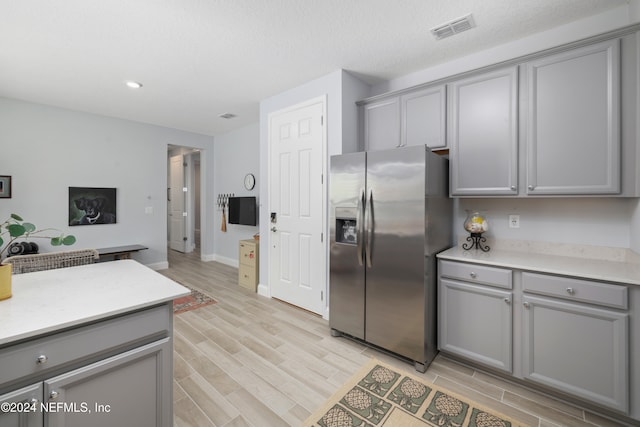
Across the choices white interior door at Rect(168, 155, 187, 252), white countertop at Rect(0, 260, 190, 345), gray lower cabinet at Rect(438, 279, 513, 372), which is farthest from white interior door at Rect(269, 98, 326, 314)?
white interior door at Rect(168, 155, 187, 252)

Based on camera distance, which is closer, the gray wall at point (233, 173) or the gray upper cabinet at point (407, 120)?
the gray upper cabinet at point (407, 120)

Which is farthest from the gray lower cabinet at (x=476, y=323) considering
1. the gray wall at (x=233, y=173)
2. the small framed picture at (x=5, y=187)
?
the small framed picture at (x=5, y=187)

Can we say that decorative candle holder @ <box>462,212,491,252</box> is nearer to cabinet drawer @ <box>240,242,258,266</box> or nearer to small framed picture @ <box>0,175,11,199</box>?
cabinet drawer @ <box>240,242,258,266</box>

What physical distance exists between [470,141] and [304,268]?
2.18 metres

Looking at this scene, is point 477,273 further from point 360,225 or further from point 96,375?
point 96,375

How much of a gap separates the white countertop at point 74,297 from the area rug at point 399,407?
123 centimetres

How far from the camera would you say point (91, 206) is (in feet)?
14.7

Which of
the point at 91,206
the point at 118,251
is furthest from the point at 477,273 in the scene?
the point at 91,206

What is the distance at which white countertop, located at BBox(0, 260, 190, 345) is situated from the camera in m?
1.04

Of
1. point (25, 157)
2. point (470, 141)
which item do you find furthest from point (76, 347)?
point (25, 157)

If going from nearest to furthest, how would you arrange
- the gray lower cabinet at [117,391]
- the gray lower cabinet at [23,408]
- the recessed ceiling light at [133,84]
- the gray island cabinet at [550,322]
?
the gray lower cabinet at [23,408] → the gray lower cabinet at [117,391] → the gray island cabinet at [550,322] → the recessed ceiling light at [133,84]

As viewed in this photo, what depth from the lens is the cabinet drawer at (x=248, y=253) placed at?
4156 millimetres

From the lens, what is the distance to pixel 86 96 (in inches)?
148

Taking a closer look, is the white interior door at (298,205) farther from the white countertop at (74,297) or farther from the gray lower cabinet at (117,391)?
the gray lower cabinet at (117,391)
